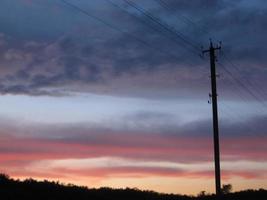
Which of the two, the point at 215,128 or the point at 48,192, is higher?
the point at 215,128

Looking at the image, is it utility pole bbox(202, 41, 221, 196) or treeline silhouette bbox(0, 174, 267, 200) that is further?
utility pole bbox(202, 41, 221, 196)

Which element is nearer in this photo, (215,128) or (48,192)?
(48,192)

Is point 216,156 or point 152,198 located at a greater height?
point 216,156

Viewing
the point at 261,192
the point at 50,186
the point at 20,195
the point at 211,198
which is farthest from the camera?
the point at 261,192

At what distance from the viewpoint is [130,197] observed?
1300 inches

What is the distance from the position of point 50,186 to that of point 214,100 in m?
16.6

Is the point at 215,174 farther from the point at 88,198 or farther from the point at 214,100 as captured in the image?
the point at 88,198

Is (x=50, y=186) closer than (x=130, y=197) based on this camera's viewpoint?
Yes

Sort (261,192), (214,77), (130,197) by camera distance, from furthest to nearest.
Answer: (261,192), (214,77), (130,197)

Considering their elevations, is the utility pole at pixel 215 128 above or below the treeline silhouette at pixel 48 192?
above

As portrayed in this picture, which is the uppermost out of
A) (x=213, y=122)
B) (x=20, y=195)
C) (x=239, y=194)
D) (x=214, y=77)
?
(x=214, y=77)

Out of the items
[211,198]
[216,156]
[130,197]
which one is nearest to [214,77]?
[216,156]

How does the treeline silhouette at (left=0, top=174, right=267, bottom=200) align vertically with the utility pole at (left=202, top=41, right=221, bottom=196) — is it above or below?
below

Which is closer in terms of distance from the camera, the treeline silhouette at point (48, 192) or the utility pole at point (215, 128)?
the treeline silhouette at point (48, 192)
